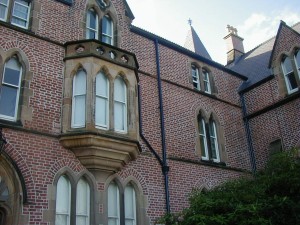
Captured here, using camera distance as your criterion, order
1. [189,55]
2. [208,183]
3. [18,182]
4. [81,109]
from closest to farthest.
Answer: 1. [18,182]
2. [81,109]
3. [208,183]
4. [189,55]

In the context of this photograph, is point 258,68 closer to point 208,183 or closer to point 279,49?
point 279,49

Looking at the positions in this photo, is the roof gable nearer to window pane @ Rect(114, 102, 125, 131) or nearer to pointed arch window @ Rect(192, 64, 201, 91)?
pointed arch window @ Rect(192, 64, 201, 91)

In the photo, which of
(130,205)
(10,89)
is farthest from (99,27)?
(130,205)

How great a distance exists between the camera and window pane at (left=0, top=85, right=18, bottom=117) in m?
9.88

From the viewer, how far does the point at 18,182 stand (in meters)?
9.05

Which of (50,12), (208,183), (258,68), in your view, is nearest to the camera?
(50,12)

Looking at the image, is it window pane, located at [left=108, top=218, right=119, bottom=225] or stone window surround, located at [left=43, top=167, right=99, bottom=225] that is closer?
stone window surround, located at [left=43, top=167, right=99, bottom=225]

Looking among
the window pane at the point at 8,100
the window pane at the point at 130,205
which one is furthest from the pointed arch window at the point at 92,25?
the window pane at the point at 130,205

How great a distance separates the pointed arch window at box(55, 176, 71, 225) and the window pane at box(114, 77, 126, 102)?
317 cm

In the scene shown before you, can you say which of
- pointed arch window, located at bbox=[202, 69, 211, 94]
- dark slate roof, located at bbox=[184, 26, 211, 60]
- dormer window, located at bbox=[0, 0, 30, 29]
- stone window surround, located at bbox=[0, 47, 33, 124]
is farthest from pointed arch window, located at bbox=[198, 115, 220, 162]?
dark slate roof, located at bbox=[184, 26, 211, 60]

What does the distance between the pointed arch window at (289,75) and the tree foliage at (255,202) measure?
6320 mm

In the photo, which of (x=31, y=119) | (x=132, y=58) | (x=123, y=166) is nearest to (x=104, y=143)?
(x=123, y=166)

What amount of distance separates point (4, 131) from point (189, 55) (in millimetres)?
9423

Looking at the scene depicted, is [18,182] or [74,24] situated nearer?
[18,182]
